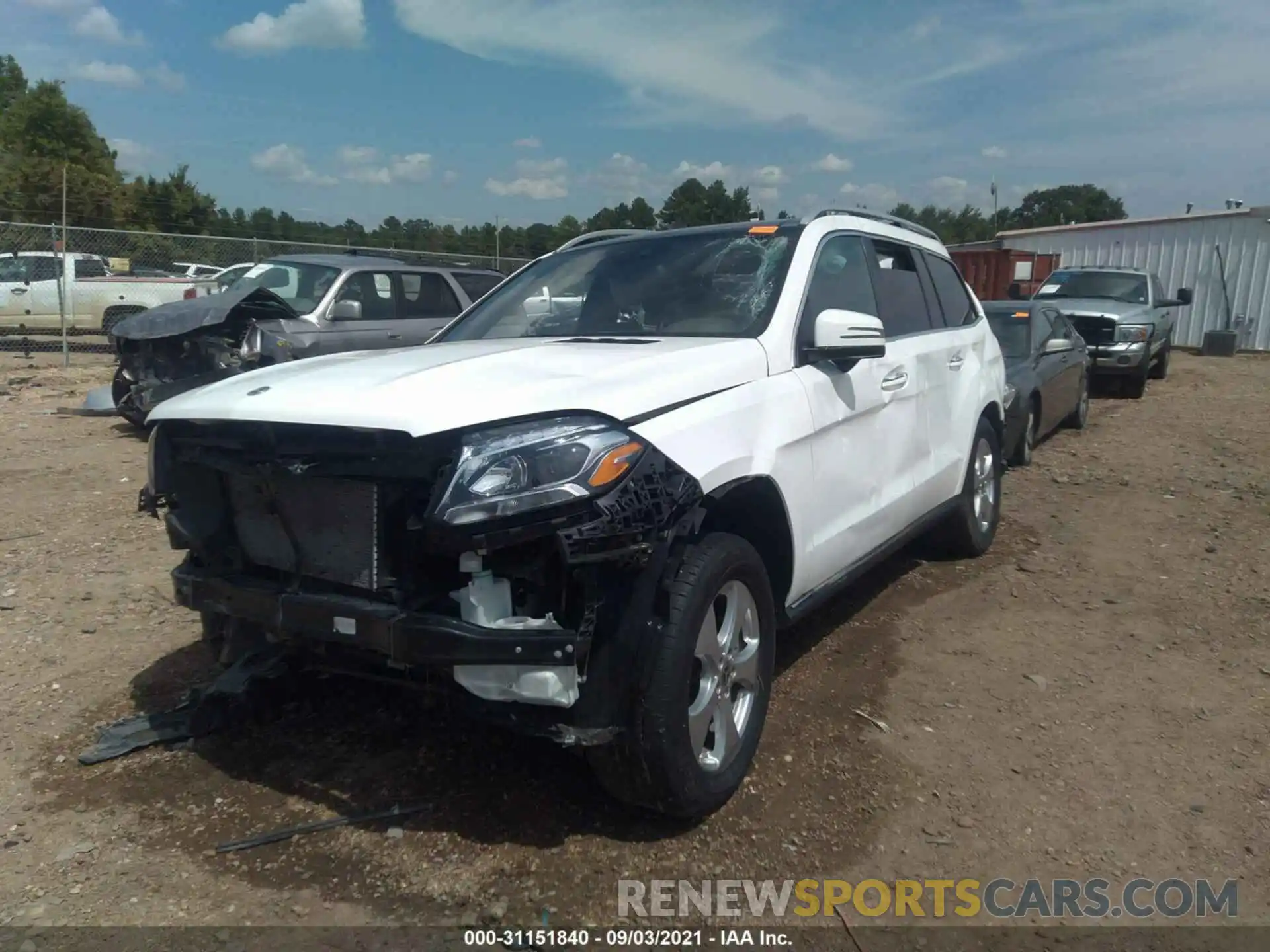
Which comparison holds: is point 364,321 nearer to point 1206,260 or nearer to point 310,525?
point 310,525

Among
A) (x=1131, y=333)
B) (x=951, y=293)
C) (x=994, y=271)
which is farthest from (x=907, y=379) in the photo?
(x=994, y=271)

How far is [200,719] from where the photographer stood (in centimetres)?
349

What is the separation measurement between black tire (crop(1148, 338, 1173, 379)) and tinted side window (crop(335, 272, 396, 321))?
40.9ft

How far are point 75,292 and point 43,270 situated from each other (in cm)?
63

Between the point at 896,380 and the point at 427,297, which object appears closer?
the point at 896,380

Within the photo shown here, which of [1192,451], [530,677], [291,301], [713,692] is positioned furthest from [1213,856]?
[291,301]

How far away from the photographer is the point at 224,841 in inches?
116

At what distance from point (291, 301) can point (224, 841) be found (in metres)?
7.77

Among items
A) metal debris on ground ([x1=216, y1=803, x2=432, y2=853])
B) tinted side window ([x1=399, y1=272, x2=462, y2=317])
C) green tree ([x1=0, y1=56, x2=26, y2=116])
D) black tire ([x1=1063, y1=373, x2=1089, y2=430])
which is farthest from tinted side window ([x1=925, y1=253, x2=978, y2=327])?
green tree ([x1=0, y1=56, x2=26, y2=116])

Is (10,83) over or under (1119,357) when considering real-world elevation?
over

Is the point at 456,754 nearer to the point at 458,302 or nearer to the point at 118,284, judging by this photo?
the point at 458,302

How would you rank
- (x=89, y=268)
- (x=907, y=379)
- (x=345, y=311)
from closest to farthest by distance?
(x=907, y=379) → (x=345, y=311) → (x=89, y=268)

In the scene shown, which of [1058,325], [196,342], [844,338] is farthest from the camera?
[1058,325]

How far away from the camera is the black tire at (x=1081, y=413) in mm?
10844
